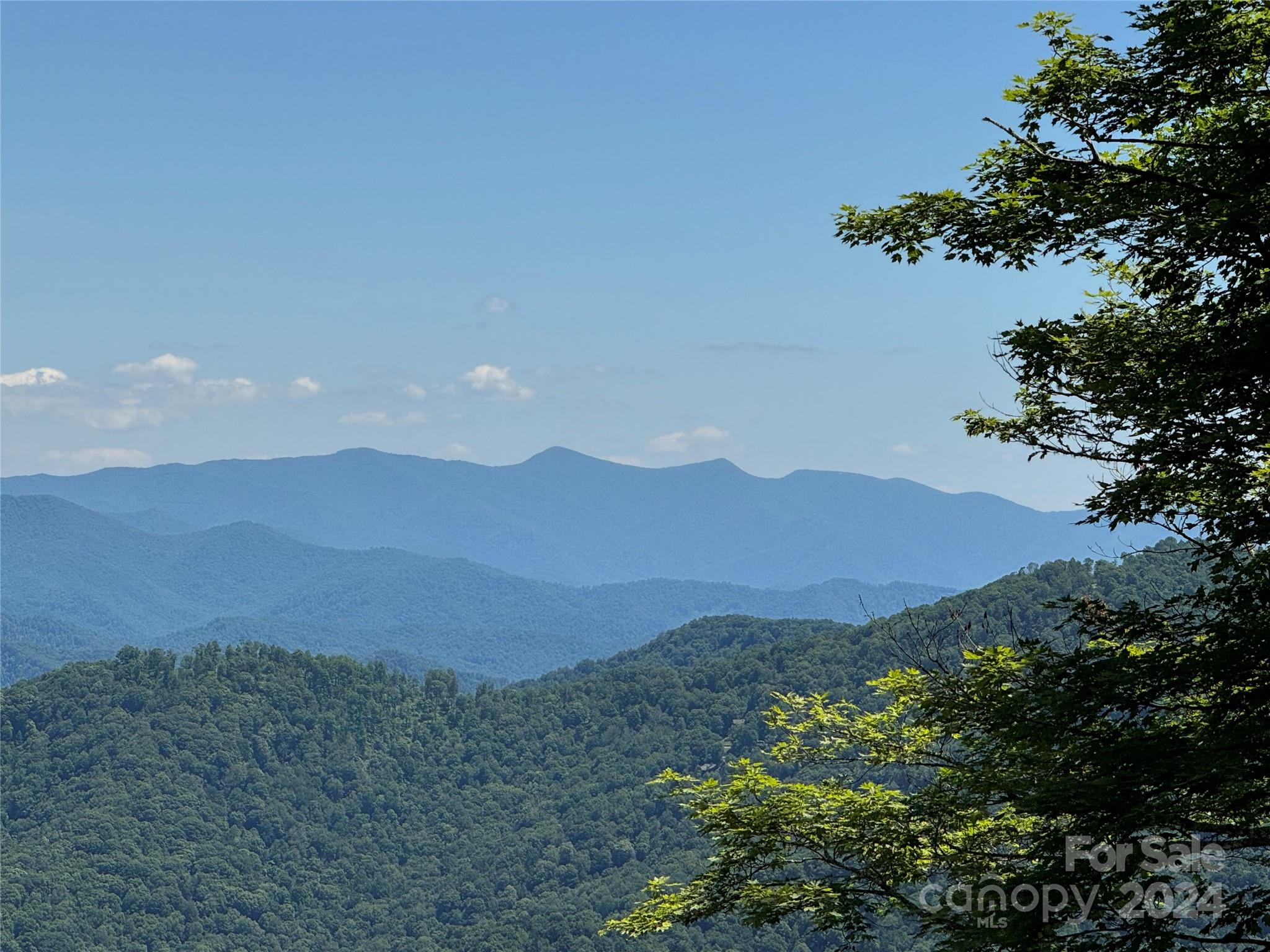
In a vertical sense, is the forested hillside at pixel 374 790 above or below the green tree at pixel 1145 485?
below

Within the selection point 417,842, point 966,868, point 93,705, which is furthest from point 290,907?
point 966,868

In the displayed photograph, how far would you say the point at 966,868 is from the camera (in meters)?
9.59

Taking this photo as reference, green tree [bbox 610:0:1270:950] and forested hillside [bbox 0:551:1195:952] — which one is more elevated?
green tree [bbox 610:0:1270:950]

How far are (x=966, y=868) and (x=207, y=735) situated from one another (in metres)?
138

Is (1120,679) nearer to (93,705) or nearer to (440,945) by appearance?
(440,945)

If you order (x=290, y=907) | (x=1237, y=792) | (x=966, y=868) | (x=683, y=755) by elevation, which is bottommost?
(x=290, y=907)

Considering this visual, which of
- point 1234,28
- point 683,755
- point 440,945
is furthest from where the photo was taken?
point 683,755

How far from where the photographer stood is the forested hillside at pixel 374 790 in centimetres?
9694

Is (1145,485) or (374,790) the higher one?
(1145,485)

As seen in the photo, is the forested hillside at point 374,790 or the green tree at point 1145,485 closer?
the green tree at point 1145,485

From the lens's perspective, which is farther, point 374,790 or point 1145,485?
point 374,790

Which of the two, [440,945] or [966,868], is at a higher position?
[966,868]

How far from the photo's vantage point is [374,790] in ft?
455

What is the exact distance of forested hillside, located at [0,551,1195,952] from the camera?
96938 millimetres
